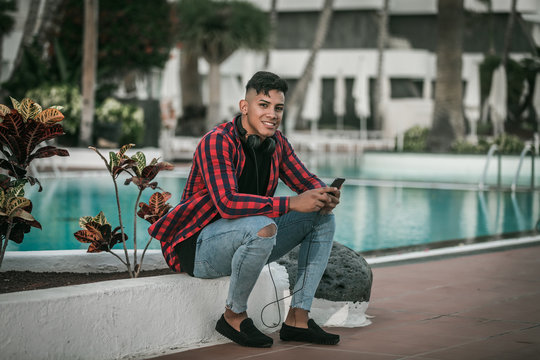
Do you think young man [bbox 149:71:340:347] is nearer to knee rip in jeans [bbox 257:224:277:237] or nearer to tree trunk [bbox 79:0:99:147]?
knee rip in jeans [bbox 257:224:277:237]

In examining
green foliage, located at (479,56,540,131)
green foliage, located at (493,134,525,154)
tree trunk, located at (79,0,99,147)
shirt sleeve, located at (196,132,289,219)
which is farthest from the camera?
green foliage, located at (479,56,540,131)

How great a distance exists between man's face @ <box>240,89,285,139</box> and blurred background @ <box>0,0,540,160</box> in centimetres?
1470

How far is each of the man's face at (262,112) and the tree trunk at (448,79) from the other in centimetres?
1906

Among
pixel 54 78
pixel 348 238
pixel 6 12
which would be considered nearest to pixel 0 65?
pixel 6 12

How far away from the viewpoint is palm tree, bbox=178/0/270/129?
95.0 feet

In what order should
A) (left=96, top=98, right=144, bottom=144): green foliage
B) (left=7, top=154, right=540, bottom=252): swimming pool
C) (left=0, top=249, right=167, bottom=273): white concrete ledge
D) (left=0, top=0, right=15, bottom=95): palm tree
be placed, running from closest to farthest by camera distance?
(left=0, top=249, right=167, bottom=273): white concrete ledge < (left=7, top=154, right=540, bottom=252): swimming pool < (left=96, top=98, right=144, bottom=144): green foliage < (left=0, top=0, right=15, bottom=95): palm tree

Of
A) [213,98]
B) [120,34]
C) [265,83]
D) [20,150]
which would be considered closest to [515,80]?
[213,98]

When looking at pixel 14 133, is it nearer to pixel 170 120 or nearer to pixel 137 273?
pixel 137 273

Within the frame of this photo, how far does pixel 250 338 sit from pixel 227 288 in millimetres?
328

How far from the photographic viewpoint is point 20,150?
14.5 feet

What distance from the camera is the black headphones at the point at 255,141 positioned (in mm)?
4566

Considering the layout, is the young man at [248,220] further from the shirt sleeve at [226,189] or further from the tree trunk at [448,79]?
the tree trunk at [448,79]

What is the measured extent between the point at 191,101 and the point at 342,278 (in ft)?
92.4

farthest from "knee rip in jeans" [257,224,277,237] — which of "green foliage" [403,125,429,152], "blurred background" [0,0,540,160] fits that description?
"green foliage" [403,125,429,152]
